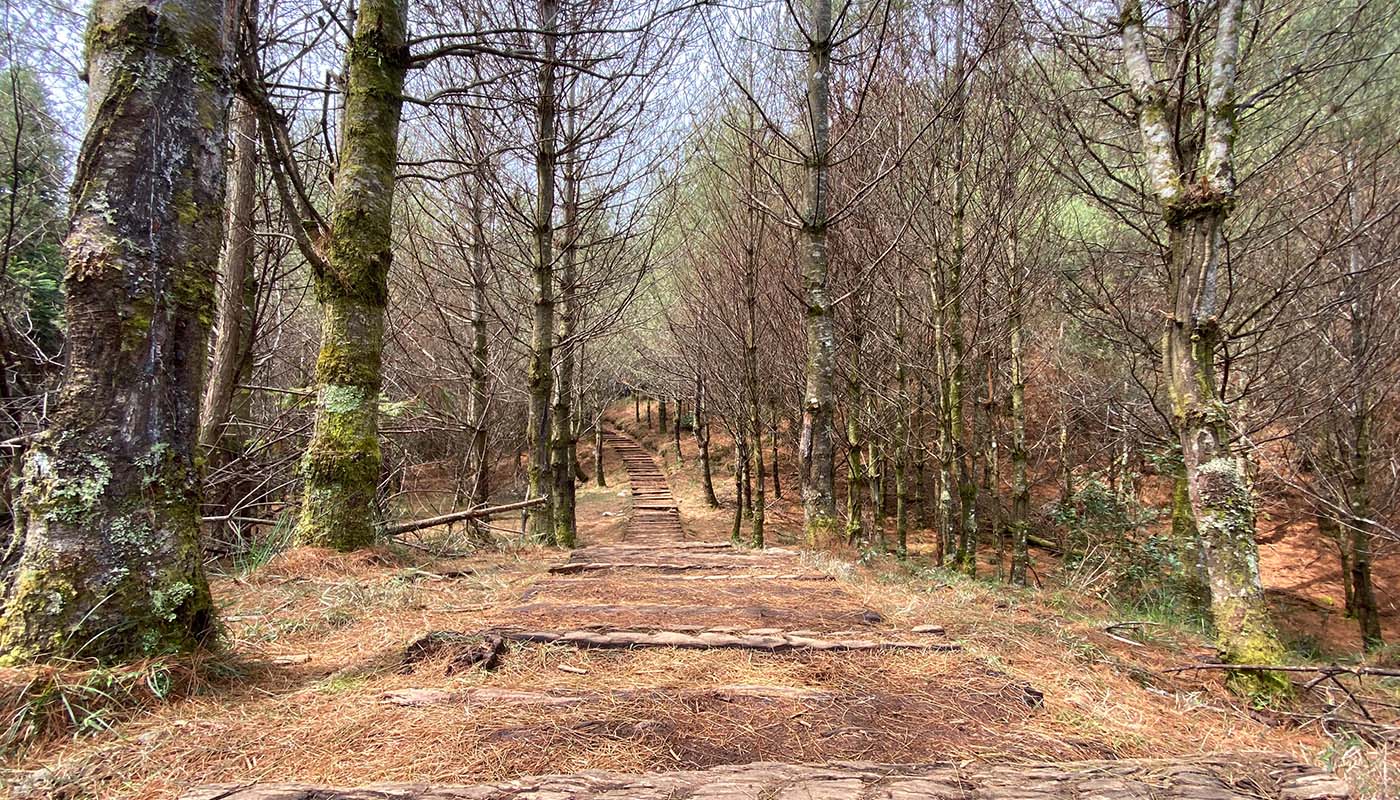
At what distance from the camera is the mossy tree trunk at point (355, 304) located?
4000 millimetres

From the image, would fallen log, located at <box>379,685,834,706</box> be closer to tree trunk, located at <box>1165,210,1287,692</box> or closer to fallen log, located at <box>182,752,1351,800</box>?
fallen log, located at <box>182,752,1351,800</box>

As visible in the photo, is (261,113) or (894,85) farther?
(894,85)

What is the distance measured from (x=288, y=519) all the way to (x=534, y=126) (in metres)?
5.97

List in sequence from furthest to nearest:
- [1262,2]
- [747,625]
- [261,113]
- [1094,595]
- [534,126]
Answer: [534,126], [1094,595], [1262,2], [261,113], [747,625]

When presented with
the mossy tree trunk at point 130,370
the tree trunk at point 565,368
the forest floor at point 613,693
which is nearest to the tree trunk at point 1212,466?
the forest floor at point 613,693

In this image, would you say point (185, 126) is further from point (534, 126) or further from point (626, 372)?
point (626, 372)

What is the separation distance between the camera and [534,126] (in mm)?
7805

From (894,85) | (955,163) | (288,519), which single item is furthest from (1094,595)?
(288,519)

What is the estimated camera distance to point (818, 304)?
6430 mm

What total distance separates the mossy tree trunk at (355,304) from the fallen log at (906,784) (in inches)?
115

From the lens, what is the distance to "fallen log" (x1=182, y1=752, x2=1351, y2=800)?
145cm

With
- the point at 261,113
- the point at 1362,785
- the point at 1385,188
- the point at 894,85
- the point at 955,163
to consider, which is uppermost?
the point at 894,85

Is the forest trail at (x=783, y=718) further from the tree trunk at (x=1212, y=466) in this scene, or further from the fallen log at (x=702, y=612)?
the tree trunk at (x=1212, y=466)

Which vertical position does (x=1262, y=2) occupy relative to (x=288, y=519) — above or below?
above
